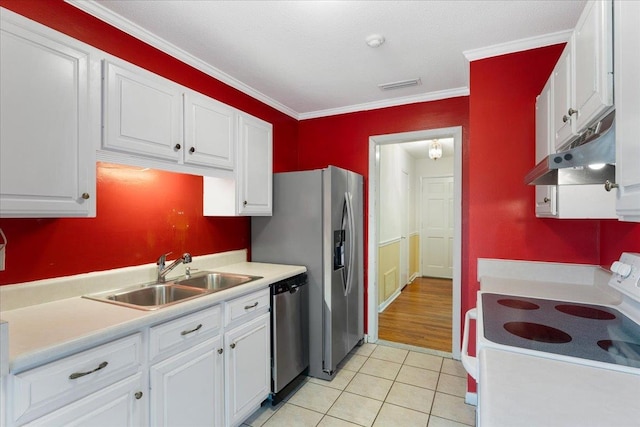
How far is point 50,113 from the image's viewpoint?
1.31m

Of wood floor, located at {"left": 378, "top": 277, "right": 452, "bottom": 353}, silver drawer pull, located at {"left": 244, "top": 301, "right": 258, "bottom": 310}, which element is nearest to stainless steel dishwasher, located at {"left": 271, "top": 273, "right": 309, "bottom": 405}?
silver drawer pull, located at {"left": 244, "top": 301, "right": 258, "bottom": 310}

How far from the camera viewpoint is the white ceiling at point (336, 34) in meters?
1.78

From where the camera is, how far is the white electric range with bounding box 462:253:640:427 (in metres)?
0.73

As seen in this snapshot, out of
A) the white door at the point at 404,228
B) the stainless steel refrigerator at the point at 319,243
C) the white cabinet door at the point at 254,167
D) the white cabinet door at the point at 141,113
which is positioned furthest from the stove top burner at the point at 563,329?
the white door at the point at 404,228

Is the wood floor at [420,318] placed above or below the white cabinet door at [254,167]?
below

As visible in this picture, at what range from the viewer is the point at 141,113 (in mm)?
1689

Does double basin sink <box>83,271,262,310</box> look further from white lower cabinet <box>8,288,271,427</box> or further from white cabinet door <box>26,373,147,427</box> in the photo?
white cabinet door <box>26,373,147,427</box>

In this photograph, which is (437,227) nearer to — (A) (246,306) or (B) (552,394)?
(A) (246,306)

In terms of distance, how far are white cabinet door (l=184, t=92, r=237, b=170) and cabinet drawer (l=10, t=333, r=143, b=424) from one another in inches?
42.9

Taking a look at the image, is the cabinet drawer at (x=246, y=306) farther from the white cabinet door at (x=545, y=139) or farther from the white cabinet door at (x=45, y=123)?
the white cabinet door at (x=545, y=139)

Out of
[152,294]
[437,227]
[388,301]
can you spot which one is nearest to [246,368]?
[152,294]

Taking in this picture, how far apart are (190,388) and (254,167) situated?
1.54 metres

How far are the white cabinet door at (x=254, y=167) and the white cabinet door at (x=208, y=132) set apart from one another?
109mm

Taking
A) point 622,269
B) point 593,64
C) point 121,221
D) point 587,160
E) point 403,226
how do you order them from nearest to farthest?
point 587,160 < point 593,64 < point 622,269 < point 121,221 < point 403,226
